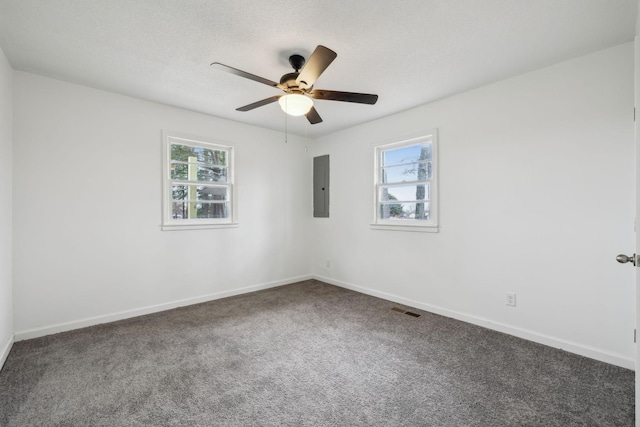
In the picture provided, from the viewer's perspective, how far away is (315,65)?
6.36 feet

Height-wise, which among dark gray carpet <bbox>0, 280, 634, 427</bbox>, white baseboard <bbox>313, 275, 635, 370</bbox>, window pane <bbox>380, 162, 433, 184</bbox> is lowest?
dark gray carpet <bbox>0, 280, 634, 427</bbox>

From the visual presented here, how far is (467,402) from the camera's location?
5.96ft

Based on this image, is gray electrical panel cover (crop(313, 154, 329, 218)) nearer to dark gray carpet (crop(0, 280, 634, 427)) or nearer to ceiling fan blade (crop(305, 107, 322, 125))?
ceiling fan blade (crop(305, 107, 322, 125))

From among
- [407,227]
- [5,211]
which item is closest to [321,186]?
[407,227]

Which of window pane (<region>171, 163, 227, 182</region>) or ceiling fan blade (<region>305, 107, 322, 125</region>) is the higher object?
ceiling fan blade (<region>305, 107, 322, 125</region>)

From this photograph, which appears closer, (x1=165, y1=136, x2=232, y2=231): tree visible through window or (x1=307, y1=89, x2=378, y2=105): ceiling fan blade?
(x1=307, y1=89, x2=378, y2=105): ceiling fan blade

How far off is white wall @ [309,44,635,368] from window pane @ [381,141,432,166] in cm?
24

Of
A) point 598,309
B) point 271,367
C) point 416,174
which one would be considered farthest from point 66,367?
point 598,309

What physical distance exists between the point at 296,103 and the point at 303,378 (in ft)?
6.92

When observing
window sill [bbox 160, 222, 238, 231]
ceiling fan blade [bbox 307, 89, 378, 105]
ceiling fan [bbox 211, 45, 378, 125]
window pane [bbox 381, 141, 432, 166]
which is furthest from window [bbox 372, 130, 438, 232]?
window sill [bbox 160, 222, 238, 231]

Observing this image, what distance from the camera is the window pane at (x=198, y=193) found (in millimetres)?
3684

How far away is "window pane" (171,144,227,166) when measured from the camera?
368 centimetres

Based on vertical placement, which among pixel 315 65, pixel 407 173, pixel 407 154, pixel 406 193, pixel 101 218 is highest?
pixel 315 65

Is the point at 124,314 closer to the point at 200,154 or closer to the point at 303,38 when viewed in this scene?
the point at 200,154
